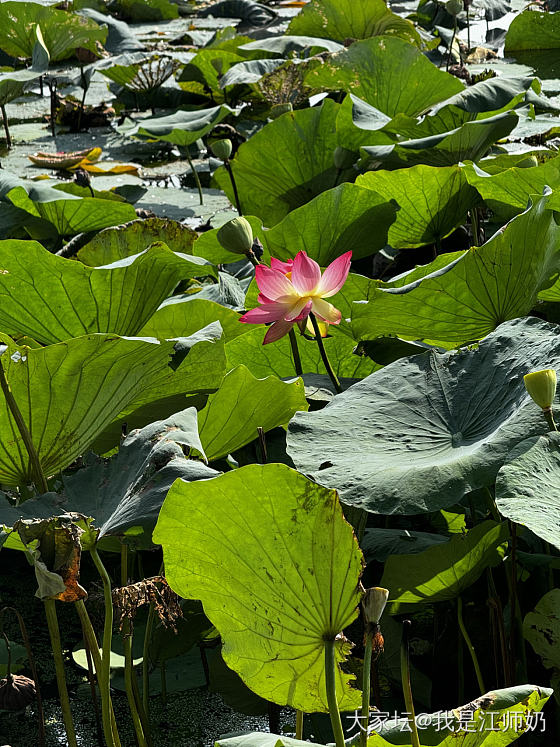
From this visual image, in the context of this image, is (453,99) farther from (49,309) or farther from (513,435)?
(513,435)

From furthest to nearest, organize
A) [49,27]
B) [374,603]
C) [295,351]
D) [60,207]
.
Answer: [49,27]
[60,207]
[295,351]
[374,603]

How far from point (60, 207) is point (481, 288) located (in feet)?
3.66

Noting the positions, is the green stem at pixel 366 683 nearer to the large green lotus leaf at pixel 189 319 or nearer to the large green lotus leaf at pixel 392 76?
the large green lotus leaf at pixel 189 319

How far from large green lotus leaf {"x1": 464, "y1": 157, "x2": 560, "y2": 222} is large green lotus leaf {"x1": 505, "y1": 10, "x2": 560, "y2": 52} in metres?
2.30

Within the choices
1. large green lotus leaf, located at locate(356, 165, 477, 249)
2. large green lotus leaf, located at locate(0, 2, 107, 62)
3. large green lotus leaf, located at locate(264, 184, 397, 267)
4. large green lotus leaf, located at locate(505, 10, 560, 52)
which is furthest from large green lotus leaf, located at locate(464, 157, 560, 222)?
large green lotus leaf, located at locate(0, 2, 107, 62)

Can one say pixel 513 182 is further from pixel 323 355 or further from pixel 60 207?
pixel 60 207

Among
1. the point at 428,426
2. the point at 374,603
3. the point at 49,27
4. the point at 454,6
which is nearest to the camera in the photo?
the point at 374,603

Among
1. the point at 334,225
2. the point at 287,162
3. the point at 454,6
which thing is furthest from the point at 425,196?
the point at 454,6

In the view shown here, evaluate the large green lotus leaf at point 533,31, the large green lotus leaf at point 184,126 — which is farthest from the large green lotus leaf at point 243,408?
the large green lotus leaf at point 533,31

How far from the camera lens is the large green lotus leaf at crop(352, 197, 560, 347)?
109 cm

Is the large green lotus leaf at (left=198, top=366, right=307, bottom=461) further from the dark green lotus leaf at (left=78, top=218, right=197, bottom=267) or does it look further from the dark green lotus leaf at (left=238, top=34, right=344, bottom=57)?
the dark green lotus leaf at (left=238, top=34, right=344, bottom=57)

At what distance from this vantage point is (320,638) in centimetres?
66

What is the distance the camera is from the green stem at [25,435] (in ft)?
2.58

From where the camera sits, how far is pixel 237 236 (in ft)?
4.25
